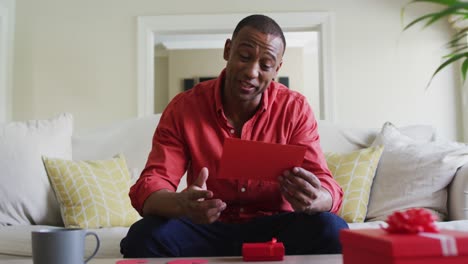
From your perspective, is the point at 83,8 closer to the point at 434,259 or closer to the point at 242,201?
the point at 242,201

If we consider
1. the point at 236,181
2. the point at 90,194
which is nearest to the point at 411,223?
the point at 236,181

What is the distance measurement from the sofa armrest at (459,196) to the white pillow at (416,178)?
26 mm

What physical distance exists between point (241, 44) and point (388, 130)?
Result: 1.23m

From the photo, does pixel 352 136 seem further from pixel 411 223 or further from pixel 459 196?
pixel 411 223

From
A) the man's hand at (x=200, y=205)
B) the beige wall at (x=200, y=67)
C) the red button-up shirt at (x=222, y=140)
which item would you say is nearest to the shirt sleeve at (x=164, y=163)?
the red button-up shirt at (x=222, y=140)

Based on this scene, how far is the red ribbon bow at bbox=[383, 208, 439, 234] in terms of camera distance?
741 millimetres

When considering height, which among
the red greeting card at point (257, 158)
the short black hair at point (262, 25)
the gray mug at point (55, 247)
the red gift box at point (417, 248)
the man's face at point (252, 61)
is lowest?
the gray mug at point (55, 247)

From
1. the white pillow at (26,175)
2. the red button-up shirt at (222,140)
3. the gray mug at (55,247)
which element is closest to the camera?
the gray mug at (55,247)

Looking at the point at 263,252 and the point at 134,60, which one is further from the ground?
the point at 134,60

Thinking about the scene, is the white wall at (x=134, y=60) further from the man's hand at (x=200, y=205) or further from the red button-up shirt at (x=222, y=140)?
the man's hand at (x=200, y=205)

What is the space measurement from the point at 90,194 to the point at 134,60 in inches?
57.4

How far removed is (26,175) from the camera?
7.75ft

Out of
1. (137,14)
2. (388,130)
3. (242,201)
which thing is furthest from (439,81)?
(242,201)

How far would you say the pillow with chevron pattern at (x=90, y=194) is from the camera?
7.35ft
